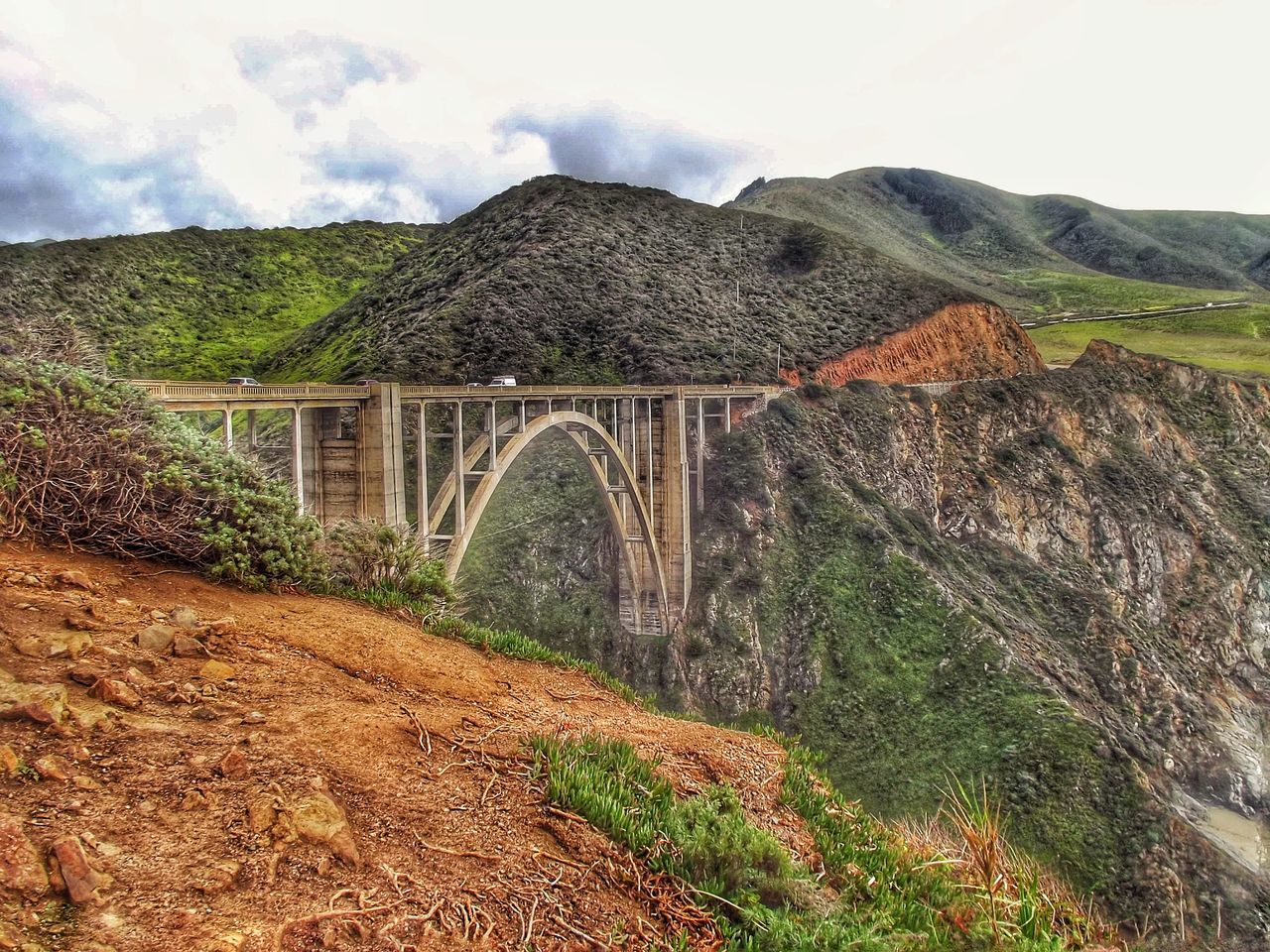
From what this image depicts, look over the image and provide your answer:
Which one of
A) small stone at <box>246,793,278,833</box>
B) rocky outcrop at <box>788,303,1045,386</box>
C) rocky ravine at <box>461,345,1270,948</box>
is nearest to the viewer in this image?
small stone at <box>246,793,278,833</box>

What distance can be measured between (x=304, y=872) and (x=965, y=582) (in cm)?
3271

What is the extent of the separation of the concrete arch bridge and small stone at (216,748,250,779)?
5376 millimetres

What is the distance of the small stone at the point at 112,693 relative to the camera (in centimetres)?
441

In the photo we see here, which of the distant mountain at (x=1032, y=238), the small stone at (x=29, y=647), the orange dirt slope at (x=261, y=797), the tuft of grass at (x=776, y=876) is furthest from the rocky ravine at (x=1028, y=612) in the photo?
the distant mountain at (x=1032, y=238)

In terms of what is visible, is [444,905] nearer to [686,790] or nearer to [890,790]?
[686,790]

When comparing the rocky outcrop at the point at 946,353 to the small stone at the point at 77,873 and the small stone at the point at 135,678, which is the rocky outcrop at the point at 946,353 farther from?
the small stone at the point at 77,873

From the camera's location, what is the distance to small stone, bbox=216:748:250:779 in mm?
4078

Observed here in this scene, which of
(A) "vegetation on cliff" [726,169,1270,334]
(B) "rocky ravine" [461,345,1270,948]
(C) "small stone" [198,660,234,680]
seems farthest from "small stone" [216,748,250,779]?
(A) "vegetation on cliff" [726,169,1270,334]

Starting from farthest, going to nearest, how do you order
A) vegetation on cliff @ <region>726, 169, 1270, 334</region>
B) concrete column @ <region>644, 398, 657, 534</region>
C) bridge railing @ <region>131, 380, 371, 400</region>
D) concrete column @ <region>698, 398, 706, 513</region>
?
vegetation on cliff @ <region>726, 169, 1270, 334</region> → concrete column @ <region>698, 398, 706, 513</region> → concrete column @ <region>644, 398, 657, 534</region> → bridge railing @ <region>131, 380, 371, 400</region>

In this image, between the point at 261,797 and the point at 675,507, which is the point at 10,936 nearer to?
the point at 261,797

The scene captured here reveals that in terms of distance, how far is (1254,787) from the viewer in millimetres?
27344

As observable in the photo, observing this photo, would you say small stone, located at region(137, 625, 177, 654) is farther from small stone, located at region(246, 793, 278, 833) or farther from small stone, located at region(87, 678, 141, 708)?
small stone, located at region(246, 793, 278, 833)

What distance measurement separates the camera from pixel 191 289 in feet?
165

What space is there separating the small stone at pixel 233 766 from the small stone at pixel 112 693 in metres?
0.79
